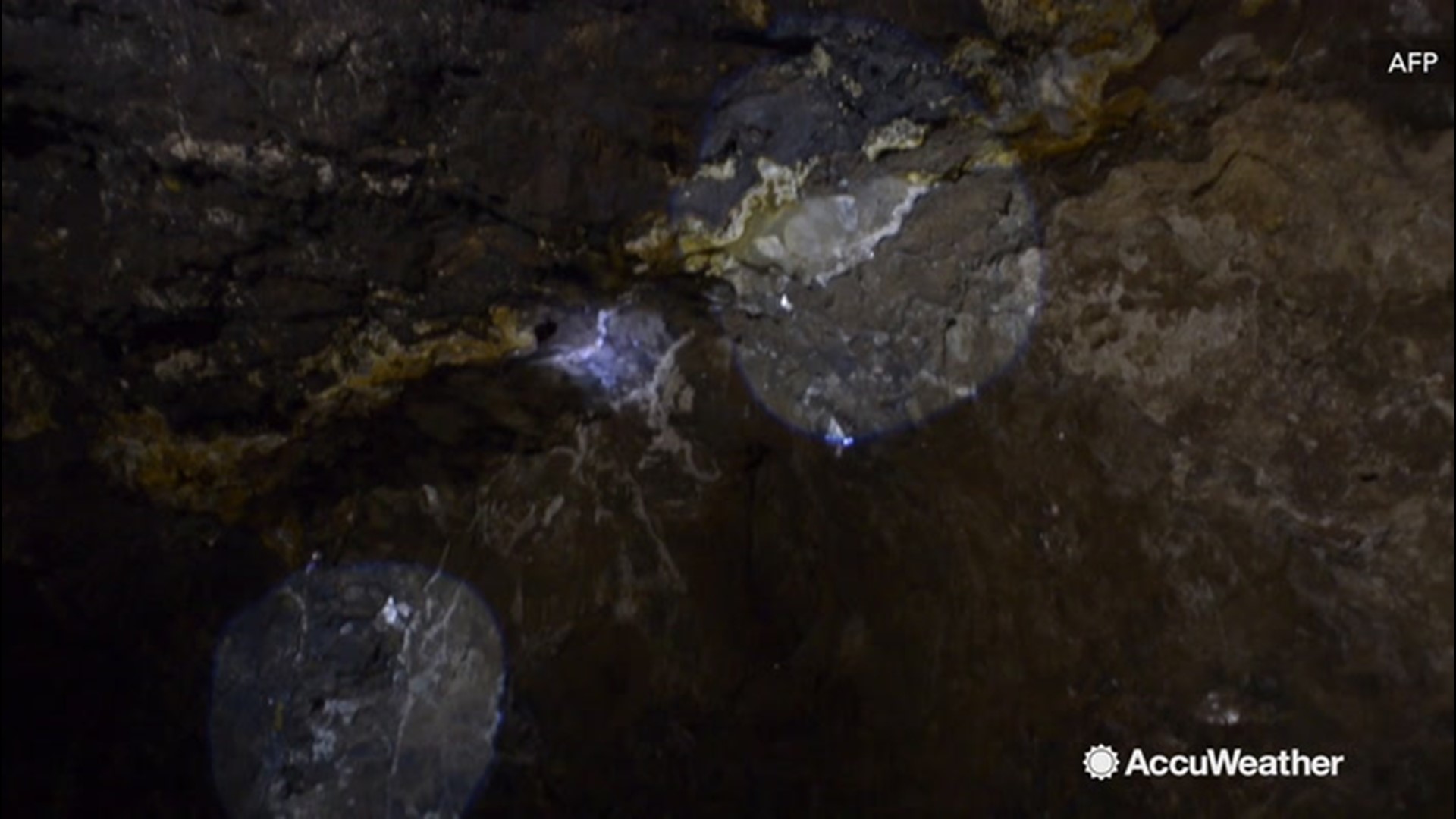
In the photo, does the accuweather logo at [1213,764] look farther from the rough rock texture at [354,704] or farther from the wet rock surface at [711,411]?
the rough rock texture at [354,704]

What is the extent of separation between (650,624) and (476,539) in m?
0.44

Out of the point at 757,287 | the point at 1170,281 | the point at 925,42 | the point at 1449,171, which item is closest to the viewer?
the point at 1449,171

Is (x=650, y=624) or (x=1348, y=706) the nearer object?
(x=1348, y=706)

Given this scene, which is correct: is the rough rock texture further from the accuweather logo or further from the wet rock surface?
the accuweather logo

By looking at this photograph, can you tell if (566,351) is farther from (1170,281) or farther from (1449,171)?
(1449,171)

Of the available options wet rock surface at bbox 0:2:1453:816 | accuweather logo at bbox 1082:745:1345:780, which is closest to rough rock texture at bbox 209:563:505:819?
wet rock surface at bbox 0:2:1453:816

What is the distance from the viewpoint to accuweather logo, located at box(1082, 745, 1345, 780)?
1784mm

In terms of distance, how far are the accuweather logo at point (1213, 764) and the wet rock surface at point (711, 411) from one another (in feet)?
0.06

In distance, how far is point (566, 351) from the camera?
233 centimetres

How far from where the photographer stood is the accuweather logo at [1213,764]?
1784mm

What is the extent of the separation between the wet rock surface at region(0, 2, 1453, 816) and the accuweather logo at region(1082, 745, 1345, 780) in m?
0.02

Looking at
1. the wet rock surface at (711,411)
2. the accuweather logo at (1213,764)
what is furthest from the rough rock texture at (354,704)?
the accuweather logo at (1213,764)

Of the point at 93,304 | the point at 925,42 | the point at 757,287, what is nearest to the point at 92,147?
the point at 93,304

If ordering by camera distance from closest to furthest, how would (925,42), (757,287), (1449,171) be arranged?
(1449,171), (925,42), (757,287)
